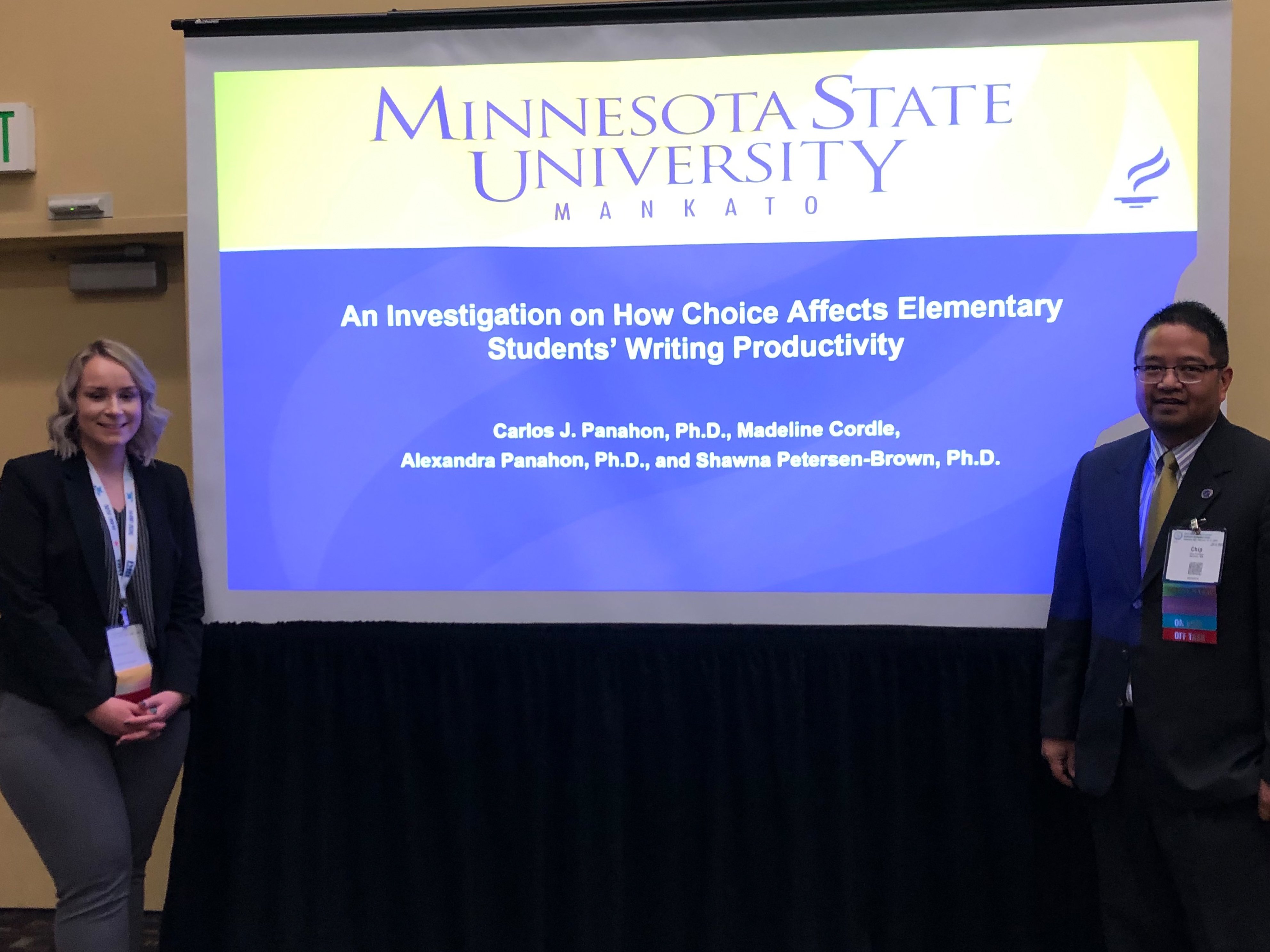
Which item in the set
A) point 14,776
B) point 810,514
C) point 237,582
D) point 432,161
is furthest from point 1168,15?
point 14,776

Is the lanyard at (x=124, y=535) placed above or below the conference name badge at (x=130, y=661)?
above

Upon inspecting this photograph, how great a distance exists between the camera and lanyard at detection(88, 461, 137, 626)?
187 centimetres

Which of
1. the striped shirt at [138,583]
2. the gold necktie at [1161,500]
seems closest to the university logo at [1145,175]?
the gold necktie at [1161,500]

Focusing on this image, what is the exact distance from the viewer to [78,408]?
1857mm

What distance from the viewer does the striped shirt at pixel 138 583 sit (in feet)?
6.09

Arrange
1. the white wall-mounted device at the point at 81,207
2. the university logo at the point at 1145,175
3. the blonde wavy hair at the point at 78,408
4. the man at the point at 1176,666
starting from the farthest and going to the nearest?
1. the white wall-mounted device at the point at 81,207
2. the university logo at the point at 1145,175
3. the blonde wavy hair at the point at 78,408
4. the man at the point at 1176,666

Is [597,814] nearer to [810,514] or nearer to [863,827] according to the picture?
[863,827]

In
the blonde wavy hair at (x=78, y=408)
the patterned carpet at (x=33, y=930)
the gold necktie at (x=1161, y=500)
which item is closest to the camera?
the gold necktie at (x=1161, y=500)

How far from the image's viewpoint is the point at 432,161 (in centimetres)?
214

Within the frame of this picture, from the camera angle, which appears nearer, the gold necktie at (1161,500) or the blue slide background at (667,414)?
the gold necktie at (1161,500)

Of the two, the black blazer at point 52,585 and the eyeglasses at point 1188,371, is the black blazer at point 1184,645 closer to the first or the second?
the eyeglasses at point 1188,371

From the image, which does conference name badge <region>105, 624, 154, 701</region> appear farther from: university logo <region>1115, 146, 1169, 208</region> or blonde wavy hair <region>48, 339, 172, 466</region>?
university logo <region>1115, 146, 1169, 208</region>

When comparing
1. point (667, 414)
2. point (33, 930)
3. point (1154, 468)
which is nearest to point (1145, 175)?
point (1154, 468)

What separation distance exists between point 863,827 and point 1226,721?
854mm
